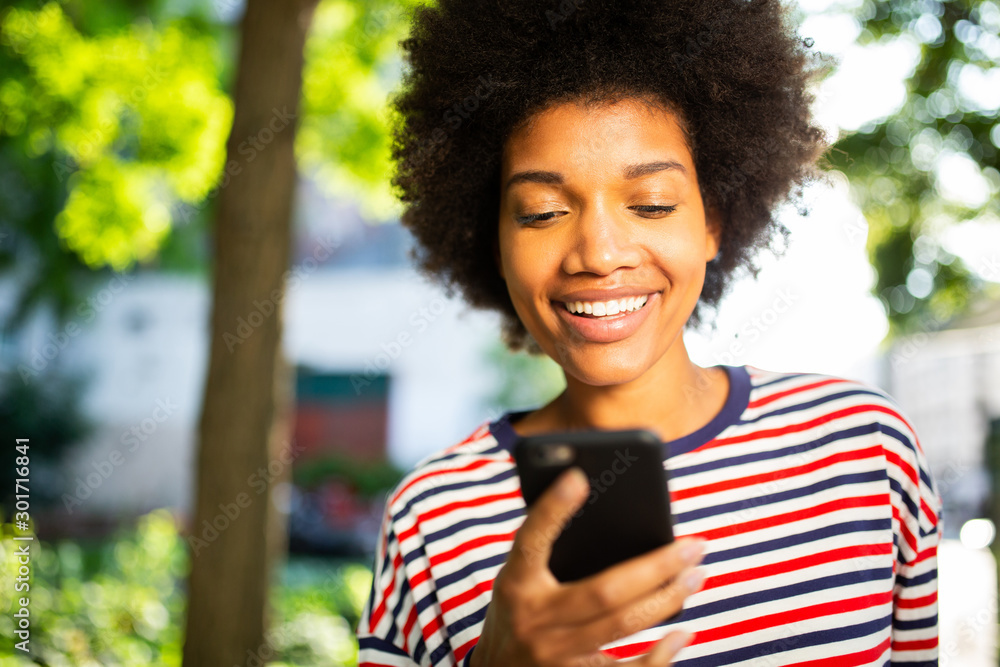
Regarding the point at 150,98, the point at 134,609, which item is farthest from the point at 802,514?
the point at 134,609

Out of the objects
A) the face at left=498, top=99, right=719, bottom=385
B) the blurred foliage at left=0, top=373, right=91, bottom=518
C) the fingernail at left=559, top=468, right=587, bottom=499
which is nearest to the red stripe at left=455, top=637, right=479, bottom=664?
the face at left=498, top=99, right=719, bottom=385

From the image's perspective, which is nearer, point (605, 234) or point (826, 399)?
point (605, 234)

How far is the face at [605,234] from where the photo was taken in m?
1.54

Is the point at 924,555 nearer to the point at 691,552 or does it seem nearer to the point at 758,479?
the point at 758,479

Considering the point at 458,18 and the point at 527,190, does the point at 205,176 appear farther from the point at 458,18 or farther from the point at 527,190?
the point at 527,190

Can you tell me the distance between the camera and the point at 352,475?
509 inches

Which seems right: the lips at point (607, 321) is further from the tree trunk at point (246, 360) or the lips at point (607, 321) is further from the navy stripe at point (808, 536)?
the tree trunk at point (246, 360)

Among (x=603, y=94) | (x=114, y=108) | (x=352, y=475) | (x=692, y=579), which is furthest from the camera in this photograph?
(x=352, y=475)

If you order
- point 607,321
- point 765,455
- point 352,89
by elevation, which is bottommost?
point 765,455

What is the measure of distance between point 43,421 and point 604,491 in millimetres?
13427

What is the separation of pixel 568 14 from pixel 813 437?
1.08 m

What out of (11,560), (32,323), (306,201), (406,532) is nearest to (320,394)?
(306,201)

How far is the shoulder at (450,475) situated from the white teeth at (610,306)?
1.46 feet

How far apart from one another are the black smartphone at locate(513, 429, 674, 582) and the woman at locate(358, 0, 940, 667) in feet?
1.38
